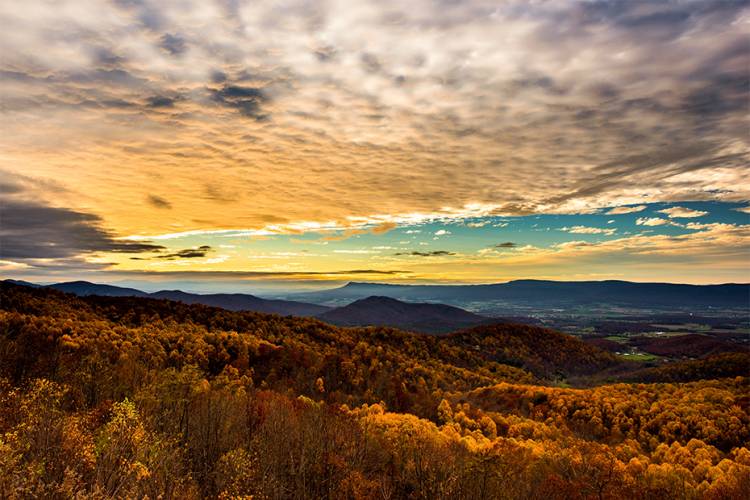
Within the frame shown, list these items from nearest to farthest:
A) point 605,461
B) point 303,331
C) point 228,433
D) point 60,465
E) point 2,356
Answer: point 60,465 → point 228,433 → point 2,356 → point 605,461 → point 303,331

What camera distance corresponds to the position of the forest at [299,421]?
67.1ft

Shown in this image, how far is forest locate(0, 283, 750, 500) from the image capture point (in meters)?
20.4

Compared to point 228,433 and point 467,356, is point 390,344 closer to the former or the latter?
point 467,356

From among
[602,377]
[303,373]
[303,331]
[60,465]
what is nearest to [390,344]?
[303,331]

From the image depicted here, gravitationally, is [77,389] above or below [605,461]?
above

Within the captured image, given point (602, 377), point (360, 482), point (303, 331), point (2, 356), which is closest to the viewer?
point (360, 482)

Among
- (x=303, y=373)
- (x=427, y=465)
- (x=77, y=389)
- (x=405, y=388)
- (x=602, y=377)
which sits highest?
(x=77, y=389)

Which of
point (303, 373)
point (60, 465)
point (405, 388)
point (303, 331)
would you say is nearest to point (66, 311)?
point (303, 373)

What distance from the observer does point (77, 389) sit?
37.5m

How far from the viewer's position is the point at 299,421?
41094 mm

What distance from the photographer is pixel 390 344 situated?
15988cm

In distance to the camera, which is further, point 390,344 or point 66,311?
point 390,344

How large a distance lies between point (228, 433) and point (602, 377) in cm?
18877

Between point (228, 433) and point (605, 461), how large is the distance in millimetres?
45335
